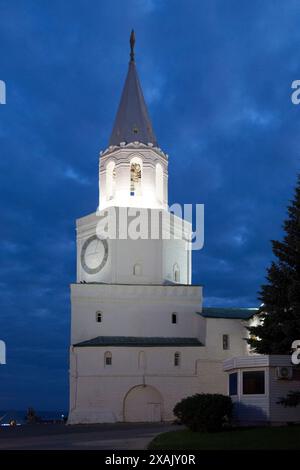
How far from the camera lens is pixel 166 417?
52.9 m

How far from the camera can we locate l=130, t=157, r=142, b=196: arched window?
57625 millimetres

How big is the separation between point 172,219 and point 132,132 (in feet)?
25.0

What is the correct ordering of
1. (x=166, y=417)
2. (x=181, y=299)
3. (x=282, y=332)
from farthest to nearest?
(x=181, y=299)
(x=166, y=417)
(x=282, y=332)

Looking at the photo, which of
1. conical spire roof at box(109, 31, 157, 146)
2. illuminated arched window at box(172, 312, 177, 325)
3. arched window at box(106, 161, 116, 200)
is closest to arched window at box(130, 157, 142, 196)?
arched window at box(106, 161, 116, 200)

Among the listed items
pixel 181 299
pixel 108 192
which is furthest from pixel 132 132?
pixel 181 299

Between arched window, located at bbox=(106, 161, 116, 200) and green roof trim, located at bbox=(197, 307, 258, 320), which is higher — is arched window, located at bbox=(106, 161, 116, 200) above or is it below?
above

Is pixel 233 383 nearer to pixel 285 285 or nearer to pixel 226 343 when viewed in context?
pixel 285 285

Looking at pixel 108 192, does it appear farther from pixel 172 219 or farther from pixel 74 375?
Answer: pixel 74 375

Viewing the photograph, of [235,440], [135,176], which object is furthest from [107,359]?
[235,440]

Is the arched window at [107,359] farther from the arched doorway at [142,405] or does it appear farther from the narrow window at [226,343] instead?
the narrow window at [226,343]

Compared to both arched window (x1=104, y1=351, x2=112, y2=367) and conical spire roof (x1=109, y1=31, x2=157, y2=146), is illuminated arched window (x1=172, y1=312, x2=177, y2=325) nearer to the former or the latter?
arched window (x1=104, y1=351, x2=112, y2=367)

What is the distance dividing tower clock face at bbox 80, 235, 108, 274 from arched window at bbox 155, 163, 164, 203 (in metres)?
5.56

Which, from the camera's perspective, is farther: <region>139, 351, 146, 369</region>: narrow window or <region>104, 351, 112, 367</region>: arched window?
<region>139, 351, 146, 369</region>: narrow window
